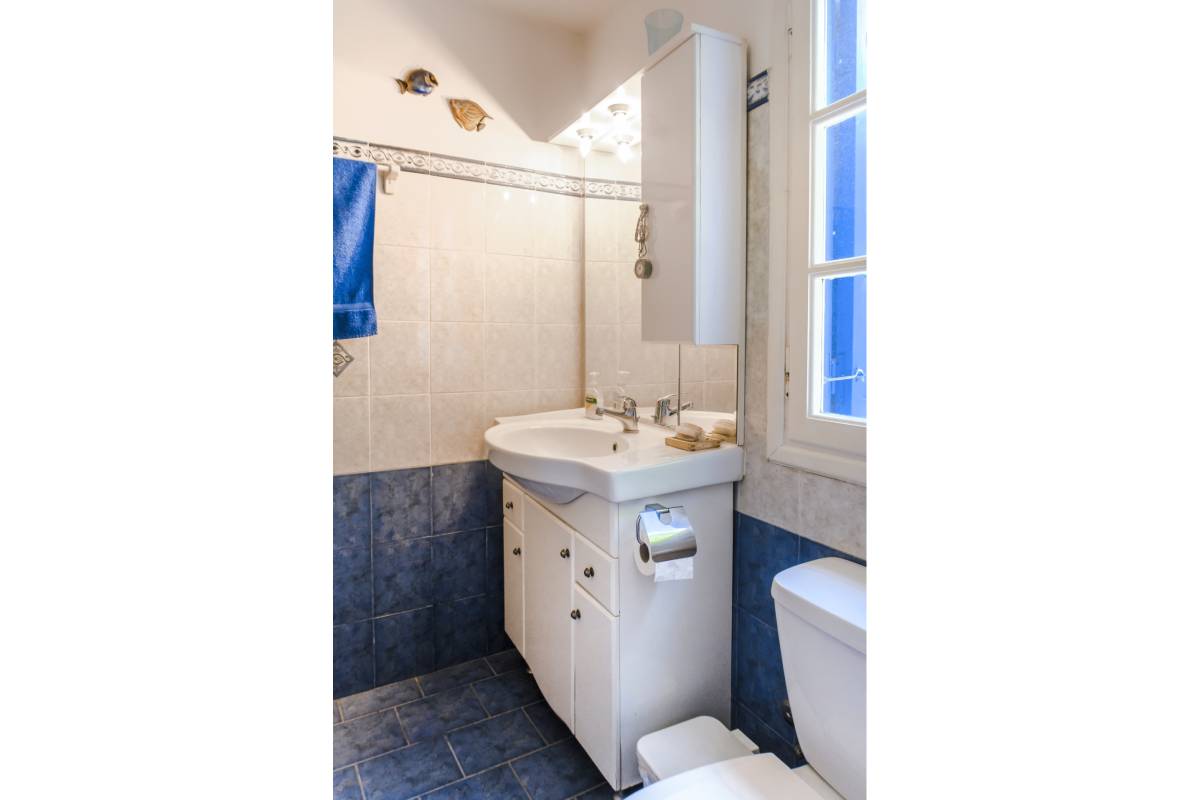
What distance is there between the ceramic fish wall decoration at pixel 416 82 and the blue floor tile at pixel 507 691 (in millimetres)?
2065

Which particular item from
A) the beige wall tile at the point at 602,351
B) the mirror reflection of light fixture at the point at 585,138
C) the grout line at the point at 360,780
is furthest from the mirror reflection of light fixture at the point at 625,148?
the grout line at the point at 360,780

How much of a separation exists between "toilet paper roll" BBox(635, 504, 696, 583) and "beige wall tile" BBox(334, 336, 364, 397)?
42.6 inches

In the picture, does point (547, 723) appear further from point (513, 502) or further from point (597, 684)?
point (513, 502)

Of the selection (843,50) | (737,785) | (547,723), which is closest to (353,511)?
(547,723)

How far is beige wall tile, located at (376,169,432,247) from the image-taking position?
6.17ft

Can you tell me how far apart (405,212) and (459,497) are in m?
1.02

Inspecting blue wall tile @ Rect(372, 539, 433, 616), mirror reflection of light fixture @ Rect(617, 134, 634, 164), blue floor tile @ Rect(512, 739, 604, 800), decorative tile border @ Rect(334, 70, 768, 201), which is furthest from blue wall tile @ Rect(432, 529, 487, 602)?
mirror reflection of light fixture @ Rect(617, 134, 634, 164)

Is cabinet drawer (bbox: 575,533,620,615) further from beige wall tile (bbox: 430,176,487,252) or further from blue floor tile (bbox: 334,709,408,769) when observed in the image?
beige wall tile (bbox: 430,176,487,252)

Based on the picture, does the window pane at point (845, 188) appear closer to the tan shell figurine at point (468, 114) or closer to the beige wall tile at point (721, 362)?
the beige wall tile at point (721, 362)
